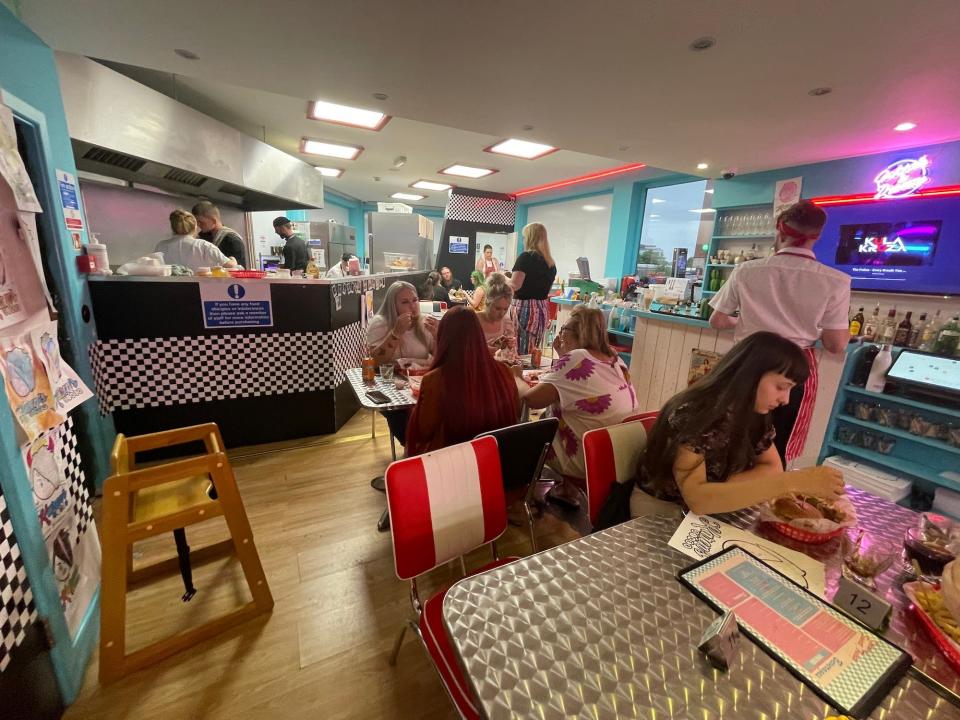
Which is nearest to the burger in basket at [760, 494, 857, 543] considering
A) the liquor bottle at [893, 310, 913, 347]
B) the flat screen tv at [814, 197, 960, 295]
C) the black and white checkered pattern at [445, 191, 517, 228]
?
the liquor bottle at [893, 310, 913, 347]

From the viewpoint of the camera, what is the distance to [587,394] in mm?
1911

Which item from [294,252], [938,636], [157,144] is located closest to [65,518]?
[938,636]

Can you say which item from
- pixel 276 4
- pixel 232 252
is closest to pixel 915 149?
pixel 276 4

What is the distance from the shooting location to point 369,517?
2367 mm

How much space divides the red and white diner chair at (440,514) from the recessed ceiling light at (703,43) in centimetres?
225

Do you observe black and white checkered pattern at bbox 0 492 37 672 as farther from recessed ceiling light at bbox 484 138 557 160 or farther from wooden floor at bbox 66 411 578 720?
recessed ceiling light at bbox 484 138 557 160

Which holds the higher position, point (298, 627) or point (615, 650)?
point (615, 650)

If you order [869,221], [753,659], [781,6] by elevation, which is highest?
[781,6]

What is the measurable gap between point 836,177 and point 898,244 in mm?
881

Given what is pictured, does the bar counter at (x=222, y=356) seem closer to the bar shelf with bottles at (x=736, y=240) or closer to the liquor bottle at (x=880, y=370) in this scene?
the liquor bottle at (x=880, y=370)

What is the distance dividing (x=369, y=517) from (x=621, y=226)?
21.5ft

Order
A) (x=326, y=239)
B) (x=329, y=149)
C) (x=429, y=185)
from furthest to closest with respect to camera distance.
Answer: (x=429, y=185)
(x=326, y=239)
(x=329, y=149)

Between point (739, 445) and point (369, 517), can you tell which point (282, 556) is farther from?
point (739, 445)

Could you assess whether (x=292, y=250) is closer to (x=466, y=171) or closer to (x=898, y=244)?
(x=466, y=171)
